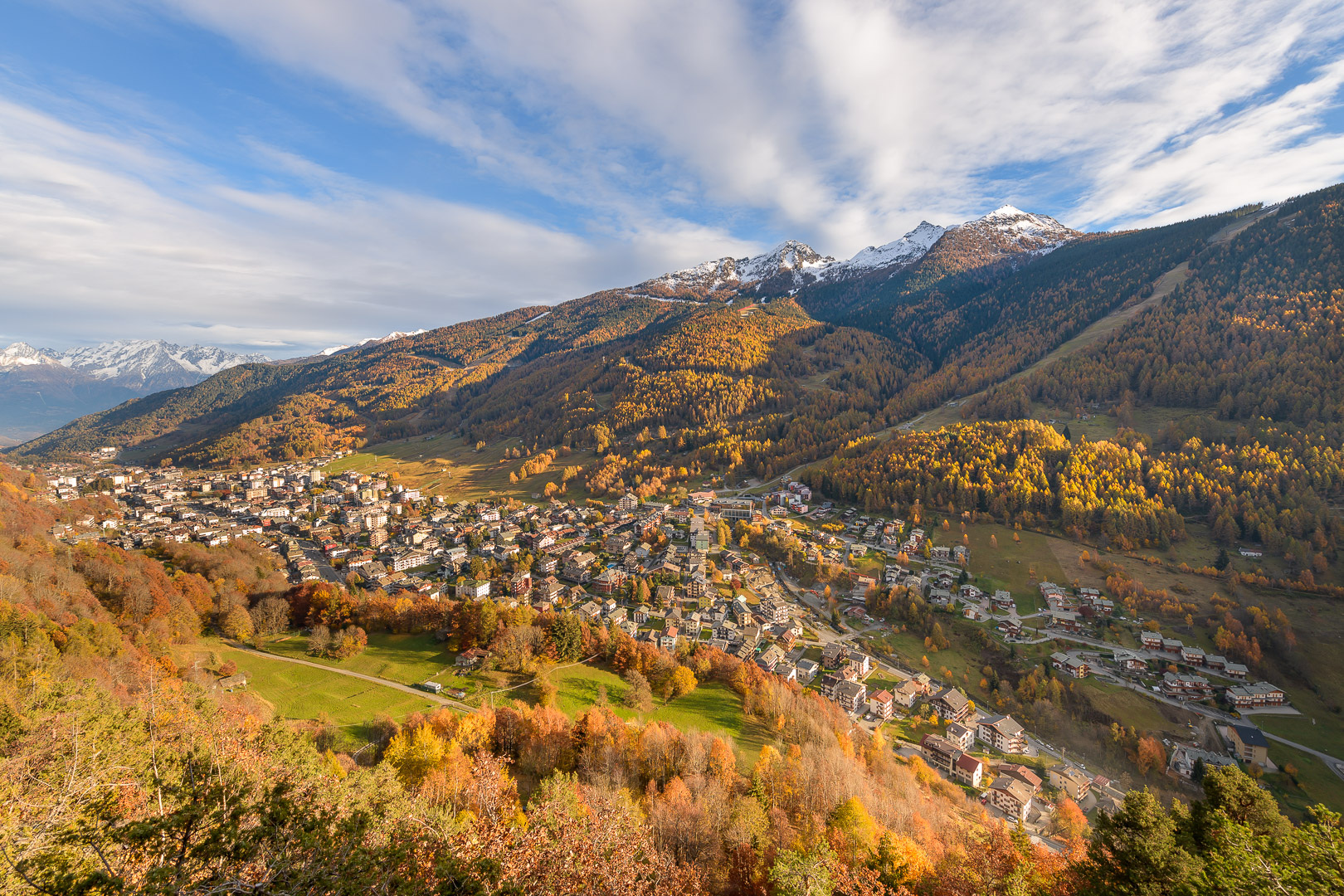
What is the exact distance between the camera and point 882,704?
35.7m

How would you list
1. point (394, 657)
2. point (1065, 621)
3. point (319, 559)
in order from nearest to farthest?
point (394, 657), point (1065, 621), point (319, 559)

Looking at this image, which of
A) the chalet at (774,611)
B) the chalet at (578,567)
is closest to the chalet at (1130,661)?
the chalet at (774,611)

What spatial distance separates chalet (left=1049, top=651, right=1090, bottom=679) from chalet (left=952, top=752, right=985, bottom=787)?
1541 centimetres

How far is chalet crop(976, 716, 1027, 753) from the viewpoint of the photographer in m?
33.4

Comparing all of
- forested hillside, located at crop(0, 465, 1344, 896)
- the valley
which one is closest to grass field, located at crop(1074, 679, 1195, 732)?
the valley

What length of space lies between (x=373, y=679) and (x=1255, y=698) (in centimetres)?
6398

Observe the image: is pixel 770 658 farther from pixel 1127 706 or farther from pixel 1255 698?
pixel 1255 698

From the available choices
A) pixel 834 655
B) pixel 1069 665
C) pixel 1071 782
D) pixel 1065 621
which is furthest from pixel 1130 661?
pixel 834 655

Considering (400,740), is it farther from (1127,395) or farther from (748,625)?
(1127,395)

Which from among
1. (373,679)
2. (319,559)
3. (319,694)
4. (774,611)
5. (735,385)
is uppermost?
(735,385)

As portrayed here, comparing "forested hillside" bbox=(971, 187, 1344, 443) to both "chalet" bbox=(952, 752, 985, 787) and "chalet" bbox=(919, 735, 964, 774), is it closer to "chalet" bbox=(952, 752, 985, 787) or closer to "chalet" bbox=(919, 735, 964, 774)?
"chalet" bbox=(952, 752, 985, 787)

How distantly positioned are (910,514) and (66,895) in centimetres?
7676

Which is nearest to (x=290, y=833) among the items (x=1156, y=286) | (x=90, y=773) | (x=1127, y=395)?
(x=90, y=773)

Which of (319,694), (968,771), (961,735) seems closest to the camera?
(968,771)
